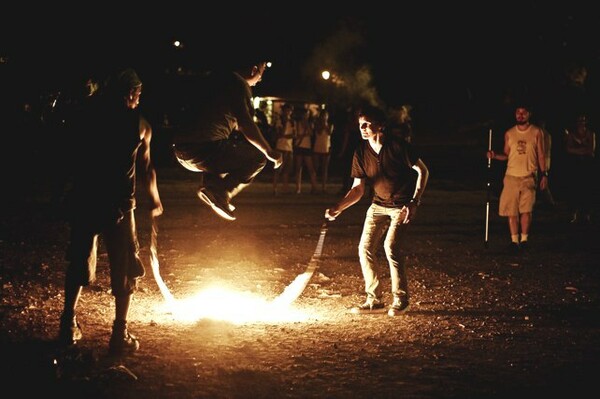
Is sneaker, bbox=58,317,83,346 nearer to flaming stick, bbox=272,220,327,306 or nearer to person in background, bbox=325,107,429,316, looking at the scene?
flaming stick, bbox=272,220,327,306

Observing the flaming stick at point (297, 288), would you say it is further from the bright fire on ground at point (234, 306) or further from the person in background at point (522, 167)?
the person in background at point (522, 167)

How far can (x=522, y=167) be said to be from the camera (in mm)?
11711

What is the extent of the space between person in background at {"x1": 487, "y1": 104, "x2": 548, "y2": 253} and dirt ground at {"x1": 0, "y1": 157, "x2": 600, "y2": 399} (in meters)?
0.67

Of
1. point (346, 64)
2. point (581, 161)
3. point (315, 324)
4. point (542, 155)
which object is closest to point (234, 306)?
point (315, 324)

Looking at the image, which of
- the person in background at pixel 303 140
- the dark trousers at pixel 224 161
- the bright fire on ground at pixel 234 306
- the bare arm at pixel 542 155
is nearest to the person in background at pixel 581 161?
the bare arm at pixel 542 155

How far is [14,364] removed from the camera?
19.7ft

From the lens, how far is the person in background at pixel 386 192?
778cm

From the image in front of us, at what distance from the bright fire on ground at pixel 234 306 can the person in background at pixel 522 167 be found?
183 inches

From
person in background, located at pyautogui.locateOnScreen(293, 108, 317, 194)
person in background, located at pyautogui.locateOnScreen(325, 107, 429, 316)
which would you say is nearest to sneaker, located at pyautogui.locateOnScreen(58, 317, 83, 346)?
person in background, located at pyautogui.locateOnScreen(325, 107, 429, 316)

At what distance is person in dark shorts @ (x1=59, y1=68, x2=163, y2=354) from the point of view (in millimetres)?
5980

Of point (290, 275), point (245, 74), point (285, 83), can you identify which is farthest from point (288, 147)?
point (285, 83)

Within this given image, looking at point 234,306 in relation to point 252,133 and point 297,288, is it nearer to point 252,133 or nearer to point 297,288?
point 297,288

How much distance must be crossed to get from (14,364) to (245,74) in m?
3.25

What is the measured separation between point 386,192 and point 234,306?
199 cm
